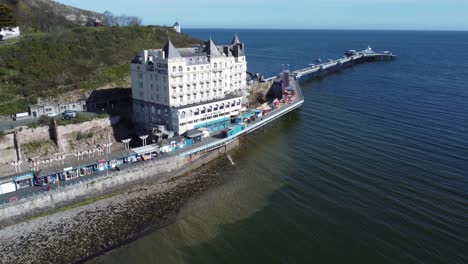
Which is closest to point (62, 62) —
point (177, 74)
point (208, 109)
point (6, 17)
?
point (6, 17)

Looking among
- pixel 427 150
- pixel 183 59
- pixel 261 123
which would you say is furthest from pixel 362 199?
pixel 183 59

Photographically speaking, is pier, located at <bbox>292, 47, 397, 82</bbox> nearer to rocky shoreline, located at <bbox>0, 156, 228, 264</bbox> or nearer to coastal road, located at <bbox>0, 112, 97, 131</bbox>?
rocky shoreline, located at <bbox>0, 156, 228, 264</bbox>

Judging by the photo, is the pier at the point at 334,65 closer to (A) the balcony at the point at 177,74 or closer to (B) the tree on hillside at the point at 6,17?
(A) the balcony at the point at 177,74

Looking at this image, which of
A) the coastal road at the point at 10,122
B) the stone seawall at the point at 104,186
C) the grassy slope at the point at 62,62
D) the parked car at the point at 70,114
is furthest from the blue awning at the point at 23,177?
the grassy slope at the point at 62,62

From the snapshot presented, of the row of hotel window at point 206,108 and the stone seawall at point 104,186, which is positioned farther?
the row of hotel window at point 206,108

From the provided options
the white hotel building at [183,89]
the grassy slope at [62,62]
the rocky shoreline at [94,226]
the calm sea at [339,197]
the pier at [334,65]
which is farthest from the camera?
the pier at [334,65]

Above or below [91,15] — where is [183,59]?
below

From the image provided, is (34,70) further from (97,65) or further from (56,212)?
(56,212)
